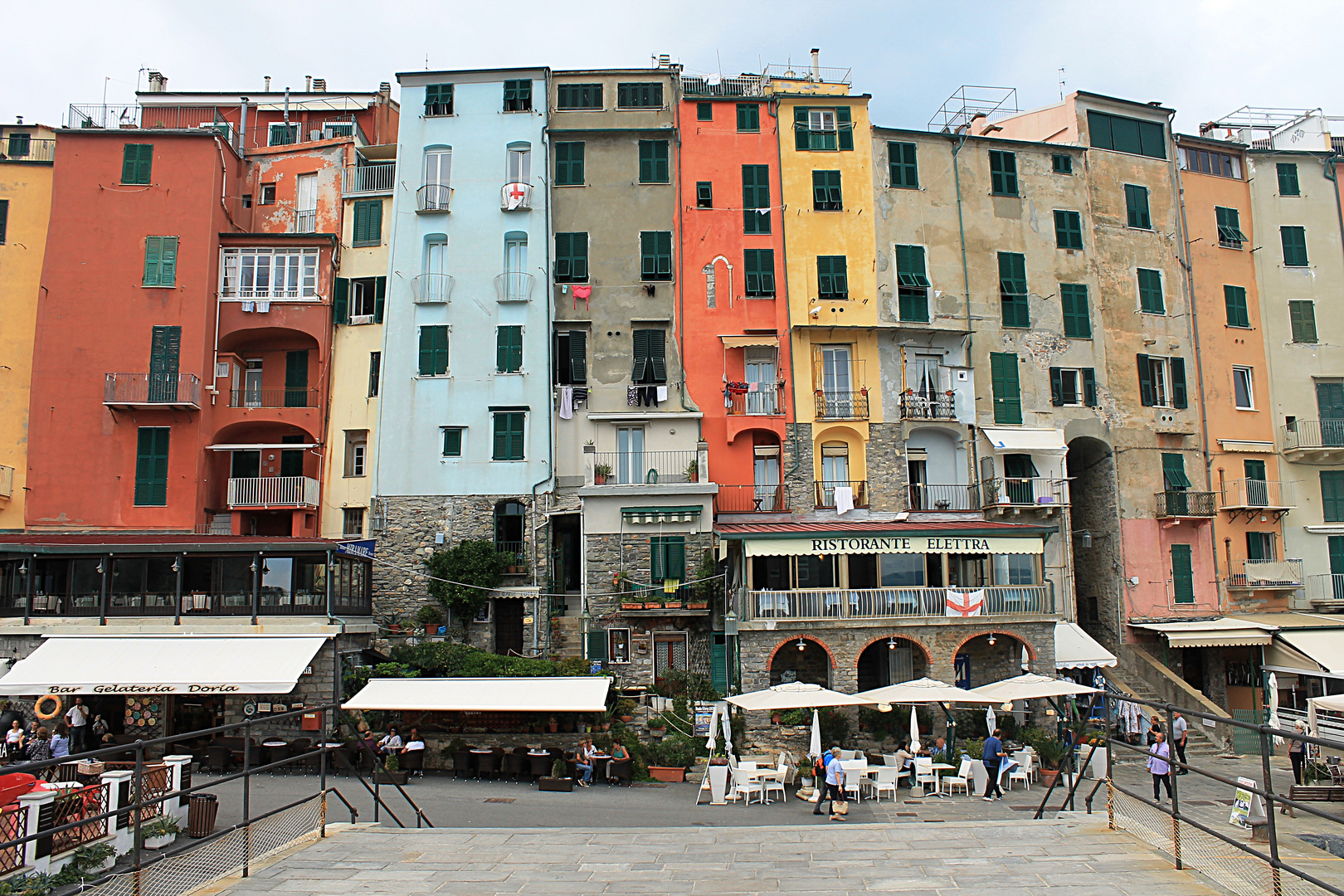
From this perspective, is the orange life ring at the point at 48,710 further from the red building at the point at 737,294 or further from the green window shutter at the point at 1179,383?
the green window shutter at the point at 1179,383

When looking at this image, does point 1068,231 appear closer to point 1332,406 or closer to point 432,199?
point 1332,406

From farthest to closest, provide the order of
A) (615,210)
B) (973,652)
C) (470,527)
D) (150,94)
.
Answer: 1. (150,94)
2. (615,210)
3. (470,527)
4. (973,652)

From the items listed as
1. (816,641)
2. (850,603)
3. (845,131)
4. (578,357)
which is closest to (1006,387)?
(845,131)

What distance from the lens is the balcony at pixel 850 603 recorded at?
91.5 ft

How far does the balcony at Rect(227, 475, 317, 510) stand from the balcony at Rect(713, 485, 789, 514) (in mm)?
14630

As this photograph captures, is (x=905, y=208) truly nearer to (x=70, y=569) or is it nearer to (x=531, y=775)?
(x=531, y=775)

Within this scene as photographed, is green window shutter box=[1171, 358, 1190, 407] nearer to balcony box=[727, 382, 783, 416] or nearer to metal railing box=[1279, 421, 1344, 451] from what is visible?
metal railing box=[1279, 421, 1344, 451]

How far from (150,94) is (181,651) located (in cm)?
3124

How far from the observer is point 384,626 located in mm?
32688

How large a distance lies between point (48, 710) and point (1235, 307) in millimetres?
44195

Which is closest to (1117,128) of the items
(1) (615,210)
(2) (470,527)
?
(1) (615,210)

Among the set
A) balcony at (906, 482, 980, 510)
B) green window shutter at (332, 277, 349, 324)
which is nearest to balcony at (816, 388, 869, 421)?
balcony at (906, 482, 980, 510)

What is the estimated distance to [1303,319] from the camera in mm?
40312

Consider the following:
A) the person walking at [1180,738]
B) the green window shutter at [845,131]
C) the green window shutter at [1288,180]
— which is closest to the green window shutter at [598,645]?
the person walking at [1180,738]
